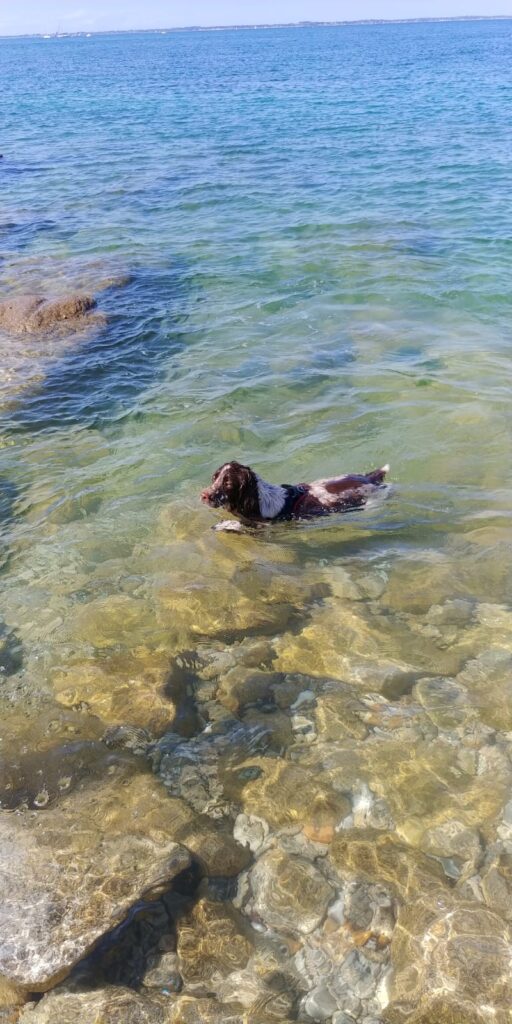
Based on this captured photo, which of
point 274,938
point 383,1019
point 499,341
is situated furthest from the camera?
point 499,341

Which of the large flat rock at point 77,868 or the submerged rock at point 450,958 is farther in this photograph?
the large flat rock at point 77,868

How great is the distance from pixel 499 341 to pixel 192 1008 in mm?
10981

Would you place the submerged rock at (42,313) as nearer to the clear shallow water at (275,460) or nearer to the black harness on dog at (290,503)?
the clear shallow water at (275,460)

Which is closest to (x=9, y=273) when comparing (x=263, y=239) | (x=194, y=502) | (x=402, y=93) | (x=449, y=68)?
(x=263, y=239)

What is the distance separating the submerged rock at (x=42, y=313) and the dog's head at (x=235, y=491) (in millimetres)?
7746

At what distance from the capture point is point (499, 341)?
11.6m

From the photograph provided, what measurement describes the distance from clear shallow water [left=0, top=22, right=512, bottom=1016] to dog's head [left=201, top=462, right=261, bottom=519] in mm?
497

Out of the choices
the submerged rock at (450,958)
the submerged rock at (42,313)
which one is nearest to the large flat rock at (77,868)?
the submerged rock at (450,958)

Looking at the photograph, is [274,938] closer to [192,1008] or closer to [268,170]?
[192,1008]

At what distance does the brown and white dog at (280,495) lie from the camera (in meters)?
6.56

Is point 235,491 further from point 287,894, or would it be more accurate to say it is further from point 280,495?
point 287,894

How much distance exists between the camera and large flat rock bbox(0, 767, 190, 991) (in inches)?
139

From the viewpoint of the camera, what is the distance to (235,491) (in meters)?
6.58

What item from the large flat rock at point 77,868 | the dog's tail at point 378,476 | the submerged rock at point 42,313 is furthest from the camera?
the submerged rock at point 42,313
